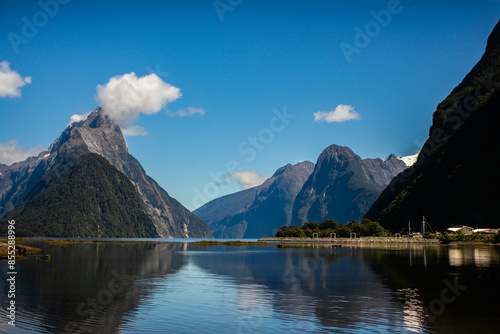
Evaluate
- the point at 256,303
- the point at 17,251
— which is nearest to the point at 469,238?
the point at 256,303

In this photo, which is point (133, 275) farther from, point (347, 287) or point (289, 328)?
Answer: point (289, 328)

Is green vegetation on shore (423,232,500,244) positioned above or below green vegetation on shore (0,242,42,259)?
above

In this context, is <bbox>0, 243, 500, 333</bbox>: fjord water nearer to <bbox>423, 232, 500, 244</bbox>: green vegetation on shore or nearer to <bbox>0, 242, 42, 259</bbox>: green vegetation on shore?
<bbox>0, 242, 42, 259</bbox>: green vegetation on shore

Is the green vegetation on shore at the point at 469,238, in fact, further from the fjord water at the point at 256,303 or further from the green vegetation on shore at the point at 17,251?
the green vegetation on shore at the point at 17,251

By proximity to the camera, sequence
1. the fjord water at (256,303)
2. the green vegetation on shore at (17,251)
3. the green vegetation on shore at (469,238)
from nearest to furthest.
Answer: the fjord water at (256,303)
the green vegetation on shore at (17,251)
the green vegetation on shore at (469,238)

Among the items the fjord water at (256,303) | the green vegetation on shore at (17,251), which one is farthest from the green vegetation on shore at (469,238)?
the green vegetation on shore at (17,251)

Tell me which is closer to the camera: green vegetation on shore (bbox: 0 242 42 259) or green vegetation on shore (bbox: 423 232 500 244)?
green vegetation on shore (bbox: 0 242 42 259)

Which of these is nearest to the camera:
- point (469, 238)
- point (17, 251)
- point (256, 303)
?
point (256, 303)

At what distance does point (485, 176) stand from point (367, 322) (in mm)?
145257

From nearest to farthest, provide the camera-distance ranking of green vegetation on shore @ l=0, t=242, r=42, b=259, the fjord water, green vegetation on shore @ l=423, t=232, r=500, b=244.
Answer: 1. the fjord water
2. green vegetation on shore @ l=0, t=242, r=42, b=259
3. green vegetation on shore @ l=423, t=232, r=500, b=244

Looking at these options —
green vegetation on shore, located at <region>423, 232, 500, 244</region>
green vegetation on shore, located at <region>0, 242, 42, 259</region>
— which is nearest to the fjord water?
green vegetation on shore, located at <region>0, 242, 42, 259</region>

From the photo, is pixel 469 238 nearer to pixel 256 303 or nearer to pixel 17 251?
pixel 256 303

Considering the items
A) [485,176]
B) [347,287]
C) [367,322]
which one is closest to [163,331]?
[367,322]

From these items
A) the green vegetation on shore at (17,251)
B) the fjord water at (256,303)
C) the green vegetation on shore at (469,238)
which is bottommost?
the fjord water at (256,303)
